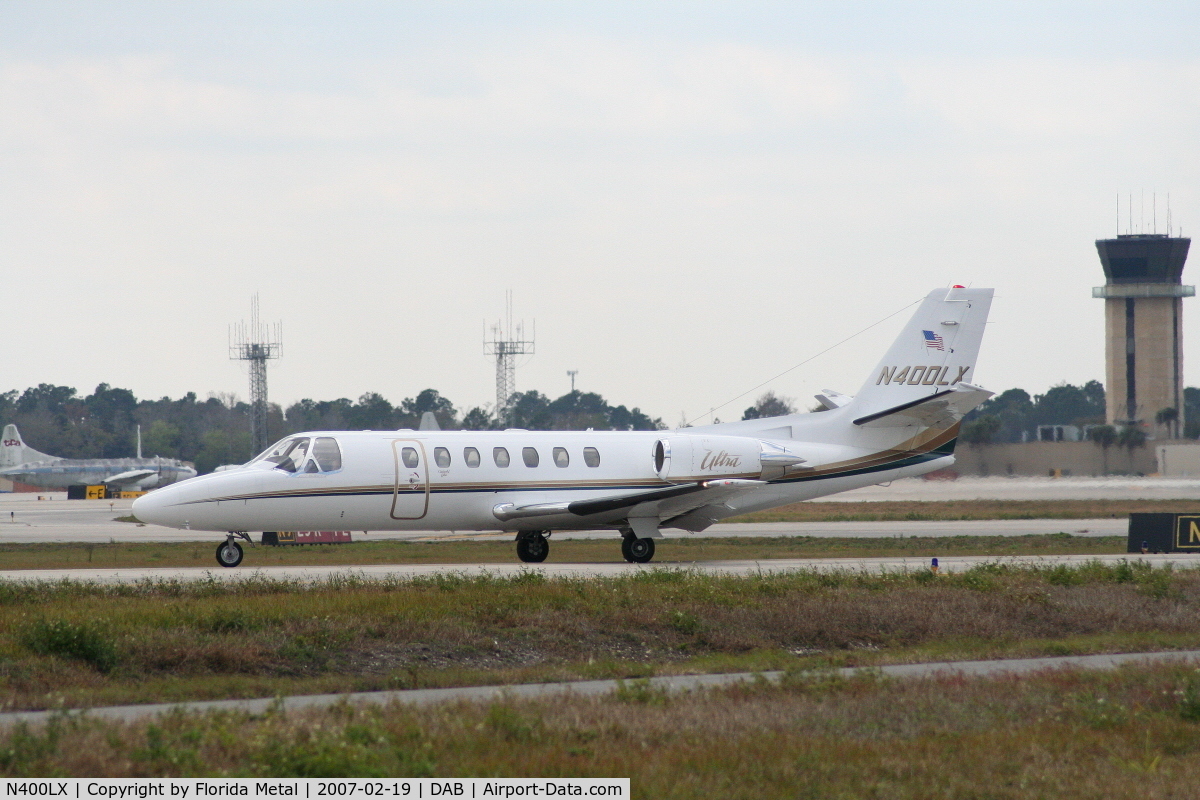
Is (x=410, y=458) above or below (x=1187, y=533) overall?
above

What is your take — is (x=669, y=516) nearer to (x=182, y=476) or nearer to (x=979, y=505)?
(x=979, y=505)

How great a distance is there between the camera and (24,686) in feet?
39.9

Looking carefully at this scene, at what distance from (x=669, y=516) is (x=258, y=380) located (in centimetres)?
7356

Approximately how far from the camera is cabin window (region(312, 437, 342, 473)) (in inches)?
1019

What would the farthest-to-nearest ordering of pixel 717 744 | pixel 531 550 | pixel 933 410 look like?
pixel 933 410 → pixel 531 550 → pixel 717 744

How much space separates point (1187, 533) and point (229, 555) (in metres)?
23.6

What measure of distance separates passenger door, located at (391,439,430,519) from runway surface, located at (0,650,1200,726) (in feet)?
44.6

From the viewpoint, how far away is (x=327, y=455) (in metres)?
26.0

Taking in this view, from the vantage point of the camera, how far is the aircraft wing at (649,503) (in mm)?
27141

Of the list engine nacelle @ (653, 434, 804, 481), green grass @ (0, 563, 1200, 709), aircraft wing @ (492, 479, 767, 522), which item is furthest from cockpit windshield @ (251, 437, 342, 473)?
engine nacelle @ (653, 434, 804, 481)

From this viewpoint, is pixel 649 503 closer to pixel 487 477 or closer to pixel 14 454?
pixel 487 477

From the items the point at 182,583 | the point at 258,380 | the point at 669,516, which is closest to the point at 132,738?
the point at 182,583

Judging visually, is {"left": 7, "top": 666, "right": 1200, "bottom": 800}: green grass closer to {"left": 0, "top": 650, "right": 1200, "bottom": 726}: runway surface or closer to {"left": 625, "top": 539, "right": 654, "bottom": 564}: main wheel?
{"left": 0, "top": 650, "right": 1200, "bottom": 726}: runway surface

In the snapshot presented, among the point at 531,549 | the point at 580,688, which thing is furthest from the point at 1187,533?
the point at 580,688
